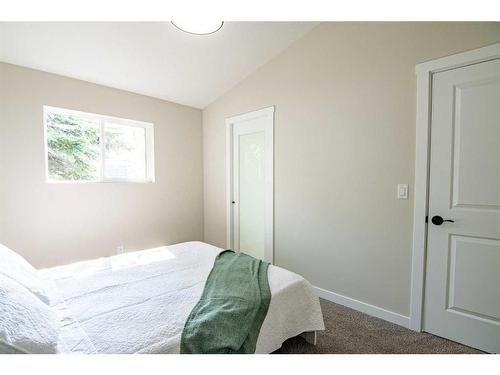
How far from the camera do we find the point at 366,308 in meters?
2.17

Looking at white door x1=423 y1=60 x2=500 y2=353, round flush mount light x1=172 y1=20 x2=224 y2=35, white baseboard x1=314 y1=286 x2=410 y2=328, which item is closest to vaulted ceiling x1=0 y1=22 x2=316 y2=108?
round flush mount light x1=172 y1=20 x2=224 y2=35

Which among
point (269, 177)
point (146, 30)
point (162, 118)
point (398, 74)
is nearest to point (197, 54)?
point (146, 30)

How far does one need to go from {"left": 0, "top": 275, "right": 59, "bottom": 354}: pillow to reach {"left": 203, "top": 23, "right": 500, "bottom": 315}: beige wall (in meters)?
2.14

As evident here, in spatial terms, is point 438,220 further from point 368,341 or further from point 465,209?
point 368,341

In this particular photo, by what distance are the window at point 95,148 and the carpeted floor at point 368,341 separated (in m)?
2.57

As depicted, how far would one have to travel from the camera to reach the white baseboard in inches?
78.0

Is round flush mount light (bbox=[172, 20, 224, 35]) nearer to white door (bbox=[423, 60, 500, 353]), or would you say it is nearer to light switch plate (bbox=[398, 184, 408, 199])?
white door (bbox=[423, 60, 500, 353])

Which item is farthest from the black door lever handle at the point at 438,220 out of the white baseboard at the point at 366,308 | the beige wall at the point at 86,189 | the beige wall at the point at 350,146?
the beige wall at the point at 86,189

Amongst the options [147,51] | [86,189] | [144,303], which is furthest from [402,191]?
[86,189]

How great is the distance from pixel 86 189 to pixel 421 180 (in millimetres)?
3167

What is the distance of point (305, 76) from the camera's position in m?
2.52

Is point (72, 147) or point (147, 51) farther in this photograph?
point (72, 147)
